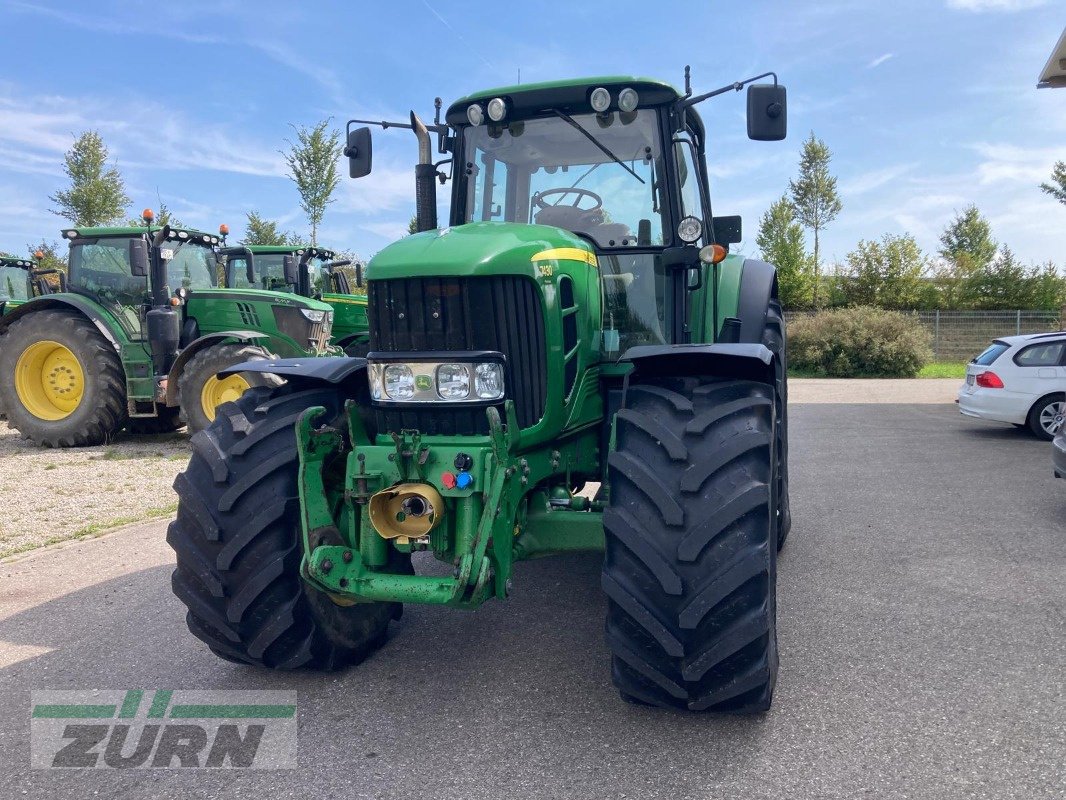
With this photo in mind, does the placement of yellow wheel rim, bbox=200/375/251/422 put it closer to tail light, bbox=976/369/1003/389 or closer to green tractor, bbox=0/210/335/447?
green tractor, bbox=0/210/335/447

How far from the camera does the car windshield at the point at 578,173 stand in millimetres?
4340

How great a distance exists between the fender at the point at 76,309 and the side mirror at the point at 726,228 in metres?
8.17

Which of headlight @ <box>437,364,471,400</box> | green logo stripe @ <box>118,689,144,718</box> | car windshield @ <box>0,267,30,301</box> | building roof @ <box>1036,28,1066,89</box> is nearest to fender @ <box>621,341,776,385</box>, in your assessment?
headlight @ <box>437,364,471,400</box>

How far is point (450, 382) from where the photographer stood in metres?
3.31

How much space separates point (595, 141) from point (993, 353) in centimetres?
906

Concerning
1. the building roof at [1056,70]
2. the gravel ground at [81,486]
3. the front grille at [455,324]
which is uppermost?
the building roof at [1056,70]

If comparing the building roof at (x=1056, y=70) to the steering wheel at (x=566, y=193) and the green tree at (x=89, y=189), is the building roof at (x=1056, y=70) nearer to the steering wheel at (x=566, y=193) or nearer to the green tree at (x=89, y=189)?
the steering wheel at (x=566, y=193)

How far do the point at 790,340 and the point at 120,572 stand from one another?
75.8 feet

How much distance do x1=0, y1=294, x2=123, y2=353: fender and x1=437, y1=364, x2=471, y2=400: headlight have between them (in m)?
8.44

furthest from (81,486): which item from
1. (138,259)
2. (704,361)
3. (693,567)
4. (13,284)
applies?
(13,284)

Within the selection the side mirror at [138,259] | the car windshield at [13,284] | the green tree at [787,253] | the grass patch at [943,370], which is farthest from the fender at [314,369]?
the green tree at [787,253]

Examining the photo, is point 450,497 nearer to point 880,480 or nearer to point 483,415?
point 483,415

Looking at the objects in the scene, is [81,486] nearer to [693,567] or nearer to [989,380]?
[693,567]

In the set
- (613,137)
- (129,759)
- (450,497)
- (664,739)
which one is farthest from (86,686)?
(613,137)
